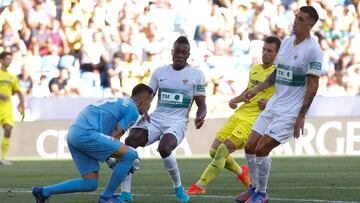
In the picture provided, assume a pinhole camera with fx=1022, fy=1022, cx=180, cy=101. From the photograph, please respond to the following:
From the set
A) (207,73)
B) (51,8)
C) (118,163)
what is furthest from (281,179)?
(51,8)

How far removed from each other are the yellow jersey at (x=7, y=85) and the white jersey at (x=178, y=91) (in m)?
9.39

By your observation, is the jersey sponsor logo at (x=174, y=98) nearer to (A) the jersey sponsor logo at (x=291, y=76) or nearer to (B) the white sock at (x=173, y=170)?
(B) the white sock at (x=173, y=170)

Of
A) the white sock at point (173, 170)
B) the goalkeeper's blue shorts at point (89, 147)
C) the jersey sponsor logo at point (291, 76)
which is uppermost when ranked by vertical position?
the jersey sponsor logo at point (291, 76)

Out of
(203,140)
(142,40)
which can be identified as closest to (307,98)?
(203,140)

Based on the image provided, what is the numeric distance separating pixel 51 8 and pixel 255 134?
16.3 m

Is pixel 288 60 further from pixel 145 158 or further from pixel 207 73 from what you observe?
pixel 207 73

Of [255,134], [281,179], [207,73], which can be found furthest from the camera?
[207,73]

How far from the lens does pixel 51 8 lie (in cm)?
2756

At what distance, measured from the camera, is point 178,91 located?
13.6m

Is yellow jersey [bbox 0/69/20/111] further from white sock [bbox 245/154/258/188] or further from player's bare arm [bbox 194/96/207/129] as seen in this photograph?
white sock [bbox 245/154/258/188]

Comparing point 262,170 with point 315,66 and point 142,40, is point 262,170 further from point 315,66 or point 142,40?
point 142,40

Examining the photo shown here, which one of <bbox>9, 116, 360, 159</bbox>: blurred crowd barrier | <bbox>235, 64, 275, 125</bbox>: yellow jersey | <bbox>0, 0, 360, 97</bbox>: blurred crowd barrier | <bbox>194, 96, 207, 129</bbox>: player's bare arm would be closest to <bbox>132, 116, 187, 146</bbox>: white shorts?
<bbox>194, 96, 207, 129</bbox>: player's bare arm

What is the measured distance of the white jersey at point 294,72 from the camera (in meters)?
11.5

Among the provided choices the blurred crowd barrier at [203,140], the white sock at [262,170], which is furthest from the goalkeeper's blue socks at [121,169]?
the blurred crowd barrier at [203,140]
